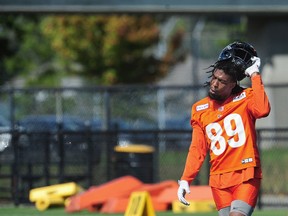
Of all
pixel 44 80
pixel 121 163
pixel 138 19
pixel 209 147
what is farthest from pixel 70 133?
pixel 44 80

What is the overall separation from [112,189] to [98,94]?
428 centimetres

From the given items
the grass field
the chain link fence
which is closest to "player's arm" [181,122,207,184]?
the grass field

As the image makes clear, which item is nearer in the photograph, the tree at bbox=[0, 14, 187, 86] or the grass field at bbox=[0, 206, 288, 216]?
the grass field at bbox=[0, 206, 288, 216]

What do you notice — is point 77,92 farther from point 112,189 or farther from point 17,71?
point 17,71

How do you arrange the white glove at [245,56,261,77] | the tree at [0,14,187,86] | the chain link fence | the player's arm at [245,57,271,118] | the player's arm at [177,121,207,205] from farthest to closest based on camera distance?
the tree at [0,14,187,86], the chain link fence, the player's arm at [177,121,207,205], the white glove at [245,56,261,77], the player's arm at [245,57,271,118]

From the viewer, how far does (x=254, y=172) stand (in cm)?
841

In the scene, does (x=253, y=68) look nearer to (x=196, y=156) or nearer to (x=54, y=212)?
(x=196, y=156)

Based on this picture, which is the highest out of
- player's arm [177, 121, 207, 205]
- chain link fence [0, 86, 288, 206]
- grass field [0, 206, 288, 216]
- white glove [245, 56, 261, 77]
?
white glove [245, 56, 261, 77]

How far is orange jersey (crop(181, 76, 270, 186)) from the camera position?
8422 millimetres

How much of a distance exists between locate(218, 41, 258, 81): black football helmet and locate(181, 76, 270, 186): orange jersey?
0.19 metres

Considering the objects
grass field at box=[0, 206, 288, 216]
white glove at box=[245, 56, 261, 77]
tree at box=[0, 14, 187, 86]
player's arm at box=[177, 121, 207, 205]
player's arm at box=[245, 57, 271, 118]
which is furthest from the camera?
tree at box=[0, 14, 187, 86]

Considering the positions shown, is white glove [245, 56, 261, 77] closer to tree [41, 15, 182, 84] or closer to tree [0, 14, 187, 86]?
tree [0, 14, 187, 86]

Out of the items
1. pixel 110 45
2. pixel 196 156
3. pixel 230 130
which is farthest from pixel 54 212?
pixel 110 45

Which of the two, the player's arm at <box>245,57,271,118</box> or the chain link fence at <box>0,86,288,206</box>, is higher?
the player's arm at <box>245,57,271,118</box>
